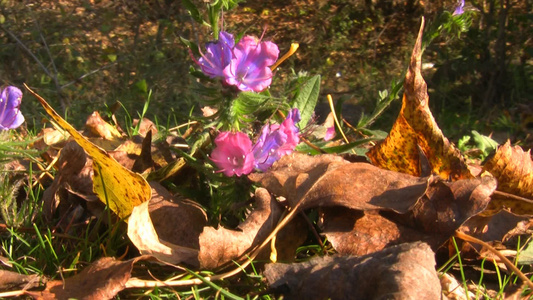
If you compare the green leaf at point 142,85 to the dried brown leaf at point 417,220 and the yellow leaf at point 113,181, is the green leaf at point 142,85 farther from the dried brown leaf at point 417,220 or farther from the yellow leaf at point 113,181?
the dried brown leaf at point 417,220

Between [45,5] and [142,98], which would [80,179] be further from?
[45,5]

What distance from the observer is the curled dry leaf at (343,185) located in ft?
4.82

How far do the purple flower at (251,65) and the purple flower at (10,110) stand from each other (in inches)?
23.5

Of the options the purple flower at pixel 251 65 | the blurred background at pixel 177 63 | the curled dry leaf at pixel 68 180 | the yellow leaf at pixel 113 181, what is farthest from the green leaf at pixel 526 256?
the blurred background at pixel 177 63

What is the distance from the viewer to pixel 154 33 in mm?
6465

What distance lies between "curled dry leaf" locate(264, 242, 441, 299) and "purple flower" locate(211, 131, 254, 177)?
0.76ft

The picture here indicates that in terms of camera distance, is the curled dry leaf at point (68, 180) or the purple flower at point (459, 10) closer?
the curled dry leaf at point (68, 180)

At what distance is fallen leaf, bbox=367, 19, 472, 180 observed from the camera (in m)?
1.63

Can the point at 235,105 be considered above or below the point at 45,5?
above

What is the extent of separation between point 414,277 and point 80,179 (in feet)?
3.14

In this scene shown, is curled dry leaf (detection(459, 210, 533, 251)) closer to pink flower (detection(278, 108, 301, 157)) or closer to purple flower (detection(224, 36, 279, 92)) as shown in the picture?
pink flower (detection(278, 108, 301, 157))

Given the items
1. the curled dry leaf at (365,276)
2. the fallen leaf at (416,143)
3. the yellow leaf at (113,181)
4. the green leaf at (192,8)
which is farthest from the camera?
the fallen leaf at (416,143)

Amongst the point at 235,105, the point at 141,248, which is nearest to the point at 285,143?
the point at 235,105

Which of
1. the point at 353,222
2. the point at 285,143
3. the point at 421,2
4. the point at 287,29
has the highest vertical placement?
the point at 285,143
